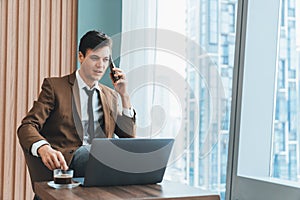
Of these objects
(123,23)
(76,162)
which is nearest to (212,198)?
(76,162)

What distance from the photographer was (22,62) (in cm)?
354

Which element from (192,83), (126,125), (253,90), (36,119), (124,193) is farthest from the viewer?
(192,83)

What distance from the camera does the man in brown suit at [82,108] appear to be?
229 centimetres

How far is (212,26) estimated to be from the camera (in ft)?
9.05

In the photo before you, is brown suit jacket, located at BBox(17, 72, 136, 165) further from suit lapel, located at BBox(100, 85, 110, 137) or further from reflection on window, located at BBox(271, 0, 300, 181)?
reflection on window, located at BBox(271, 0, 300, 181)

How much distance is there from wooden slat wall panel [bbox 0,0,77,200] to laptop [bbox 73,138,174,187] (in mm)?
1722

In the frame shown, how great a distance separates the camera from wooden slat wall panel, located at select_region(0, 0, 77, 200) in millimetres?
3469

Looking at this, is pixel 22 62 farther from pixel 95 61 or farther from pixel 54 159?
pixel 54 159

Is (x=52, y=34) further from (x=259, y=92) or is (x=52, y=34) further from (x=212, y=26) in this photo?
(x=259, y=92)

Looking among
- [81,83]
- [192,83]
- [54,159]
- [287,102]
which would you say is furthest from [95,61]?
[287,102]

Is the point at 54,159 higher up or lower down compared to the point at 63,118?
lower down

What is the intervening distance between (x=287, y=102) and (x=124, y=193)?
3.68 ft

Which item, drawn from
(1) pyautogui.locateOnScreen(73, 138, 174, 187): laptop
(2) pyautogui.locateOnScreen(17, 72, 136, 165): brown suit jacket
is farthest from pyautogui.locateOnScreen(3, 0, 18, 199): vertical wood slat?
(1) pyautogui.locateOnScreen(73, 138, 174, 187): laptop

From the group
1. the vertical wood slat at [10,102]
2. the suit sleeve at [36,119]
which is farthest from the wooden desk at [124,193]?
the vertical wood slat at [10,102]
